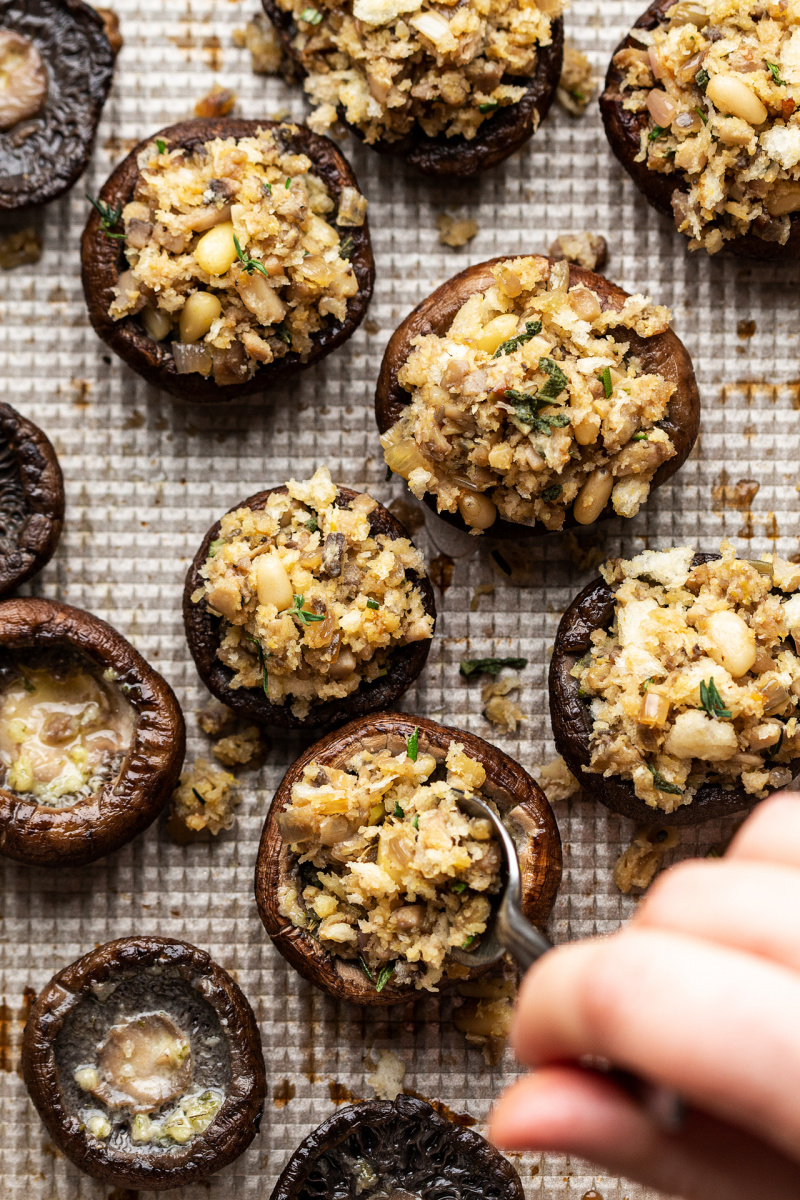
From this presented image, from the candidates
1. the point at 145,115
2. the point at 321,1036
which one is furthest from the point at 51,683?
the point at 145,115

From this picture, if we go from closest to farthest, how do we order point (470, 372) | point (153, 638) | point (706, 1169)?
1. point (706, 1169)
2. point (470, 372)
3. point (153, 638)

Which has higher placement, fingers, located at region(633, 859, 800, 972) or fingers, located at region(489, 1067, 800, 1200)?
fingers, located at region(633, 859, 800, 972)

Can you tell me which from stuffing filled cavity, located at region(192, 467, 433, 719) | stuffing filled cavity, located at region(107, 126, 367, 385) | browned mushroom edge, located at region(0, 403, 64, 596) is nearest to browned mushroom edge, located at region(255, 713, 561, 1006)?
stuffing filled cavity, located at region(192, 467, 433, 719)

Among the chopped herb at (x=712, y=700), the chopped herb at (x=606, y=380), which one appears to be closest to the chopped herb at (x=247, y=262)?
the chopped herb at (x=606, y=380)

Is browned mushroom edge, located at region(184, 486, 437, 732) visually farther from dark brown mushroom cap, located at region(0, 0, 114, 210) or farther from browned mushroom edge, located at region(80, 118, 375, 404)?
dark brown mushroom cap, located at region(0, 0, 114, 210)

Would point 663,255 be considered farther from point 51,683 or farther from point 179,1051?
point 179,1051
